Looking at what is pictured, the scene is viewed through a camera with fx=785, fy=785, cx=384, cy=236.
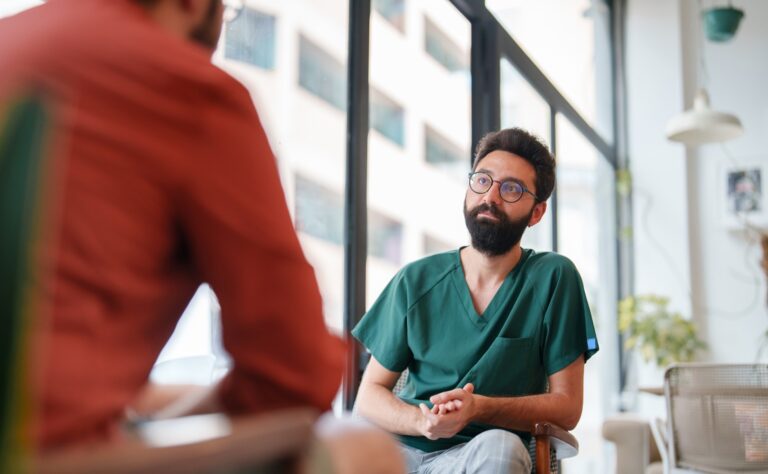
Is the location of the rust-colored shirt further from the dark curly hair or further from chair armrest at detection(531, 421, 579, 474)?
the dark curly hair

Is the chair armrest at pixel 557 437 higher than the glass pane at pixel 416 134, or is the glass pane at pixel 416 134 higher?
the glass pane at pixel 416 134

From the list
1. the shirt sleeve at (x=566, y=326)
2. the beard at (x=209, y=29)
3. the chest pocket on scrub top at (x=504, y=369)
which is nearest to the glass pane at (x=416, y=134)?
the shirt sleeve at (x=566, y=326)

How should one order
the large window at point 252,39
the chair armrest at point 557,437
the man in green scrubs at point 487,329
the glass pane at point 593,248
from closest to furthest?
the chair armrest at point 557,437, the man in green scrubs at point 487,329, the large window at point 252,39, the glass pane at point 593,248

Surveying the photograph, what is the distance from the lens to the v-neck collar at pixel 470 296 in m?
2.06

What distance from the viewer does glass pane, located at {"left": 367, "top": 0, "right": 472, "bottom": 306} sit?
303 cm

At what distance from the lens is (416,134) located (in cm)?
372

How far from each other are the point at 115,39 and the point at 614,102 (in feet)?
20.0

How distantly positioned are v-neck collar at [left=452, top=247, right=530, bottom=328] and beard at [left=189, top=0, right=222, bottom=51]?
1338 mm

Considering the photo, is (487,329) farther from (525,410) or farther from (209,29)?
(209,29)

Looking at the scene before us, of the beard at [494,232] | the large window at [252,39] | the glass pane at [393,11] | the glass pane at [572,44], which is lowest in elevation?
the beard at [494,232]

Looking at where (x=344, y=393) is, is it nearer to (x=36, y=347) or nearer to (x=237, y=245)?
(x=237, y=245)

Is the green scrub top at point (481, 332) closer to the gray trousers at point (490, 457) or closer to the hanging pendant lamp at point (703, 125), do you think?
the gray trousers at point (490, 457)

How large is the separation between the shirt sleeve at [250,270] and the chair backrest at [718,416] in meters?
2.33

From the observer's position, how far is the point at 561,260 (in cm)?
213
